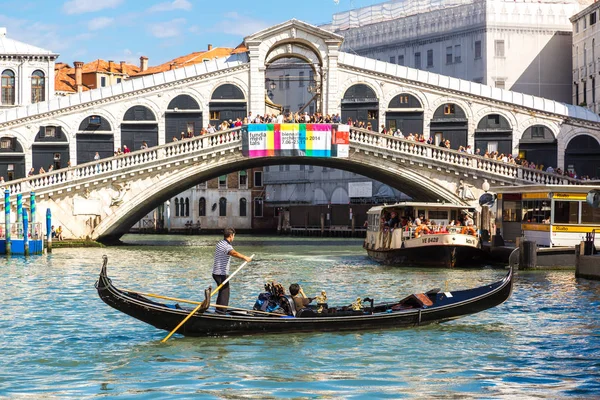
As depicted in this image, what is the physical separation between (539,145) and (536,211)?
11.7 meters

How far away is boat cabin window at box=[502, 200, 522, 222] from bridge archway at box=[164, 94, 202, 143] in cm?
1265

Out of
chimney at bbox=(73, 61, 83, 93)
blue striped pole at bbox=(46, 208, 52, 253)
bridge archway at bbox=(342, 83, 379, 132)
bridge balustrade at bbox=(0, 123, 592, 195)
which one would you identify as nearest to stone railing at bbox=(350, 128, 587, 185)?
bridge balustrade at bbox=(0, 123, 592, 195)

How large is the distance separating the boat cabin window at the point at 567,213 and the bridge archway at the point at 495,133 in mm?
12664

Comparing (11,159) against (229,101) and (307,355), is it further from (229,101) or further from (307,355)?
(307,355)

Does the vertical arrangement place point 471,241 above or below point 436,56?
below

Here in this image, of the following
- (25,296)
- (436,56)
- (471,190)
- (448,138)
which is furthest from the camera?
(436,56)

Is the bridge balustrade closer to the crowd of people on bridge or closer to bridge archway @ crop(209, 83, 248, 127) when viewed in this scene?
the crowd of people on bridge

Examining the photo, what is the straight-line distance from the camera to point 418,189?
3834cm

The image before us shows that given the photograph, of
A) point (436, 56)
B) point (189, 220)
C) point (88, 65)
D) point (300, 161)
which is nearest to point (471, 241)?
point (300, 161)

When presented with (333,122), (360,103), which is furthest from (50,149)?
(360,103)

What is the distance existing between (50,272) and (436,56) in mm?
34036

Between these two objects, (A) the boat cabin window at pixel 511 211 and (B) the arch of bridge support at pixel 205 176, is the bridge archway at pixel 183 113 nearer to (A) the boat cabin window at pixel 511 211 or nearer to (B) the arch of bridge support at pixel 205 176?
(B) the arch of bridge support at pixel 205 176

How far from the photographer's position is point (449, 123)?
3975cm

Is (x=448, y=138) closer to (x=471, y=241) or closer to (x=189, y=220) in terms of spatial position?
(x=471, y=241)
